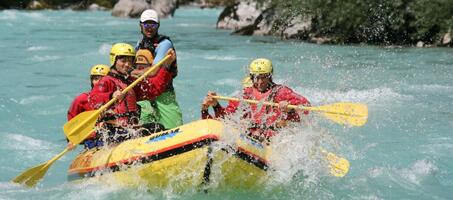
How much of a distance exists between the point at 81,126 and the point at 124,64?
2.21 ft

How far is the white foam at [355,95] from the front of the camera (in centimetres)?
1231

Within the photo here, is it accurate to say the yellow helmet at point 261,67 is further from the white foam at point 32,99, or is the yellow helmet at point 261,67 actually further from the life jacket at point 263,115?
the white foam at point 32,99

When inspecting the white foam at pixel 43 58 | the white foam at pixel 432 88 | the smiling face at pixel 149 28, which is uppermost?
the smiling face at pixel 149 28

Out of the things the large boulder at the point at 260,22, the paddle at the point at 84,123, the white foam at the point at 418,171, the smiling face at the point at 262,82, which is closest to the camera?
the paddle at the point at 84,123

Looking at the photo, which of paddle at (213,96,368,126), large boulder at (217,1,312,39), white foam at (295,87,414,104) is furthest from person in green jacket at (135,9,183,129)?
large boulder at (217,1,312,39)

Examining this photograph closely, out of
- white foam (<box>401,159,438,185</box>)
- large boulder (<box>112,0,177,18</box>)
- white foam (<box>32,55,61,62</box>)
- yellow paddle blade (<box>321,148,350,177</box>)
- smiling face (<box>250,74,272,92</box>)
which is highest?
smiling face (<box>250,74,272,92</box>)

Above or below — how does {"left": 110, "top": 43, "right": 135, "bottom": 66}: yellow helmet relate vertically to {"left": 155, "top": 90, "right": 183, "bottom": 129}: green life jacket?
above

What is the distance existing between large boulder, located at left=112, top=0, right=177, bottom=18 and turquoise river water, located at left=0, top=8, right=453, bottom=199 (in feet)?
39.7

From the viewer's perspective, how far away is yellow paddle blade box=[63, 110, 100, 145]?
6.36 metres

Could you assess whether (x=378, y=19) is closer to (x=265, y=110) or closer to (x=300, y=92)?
(x=300, y=92)

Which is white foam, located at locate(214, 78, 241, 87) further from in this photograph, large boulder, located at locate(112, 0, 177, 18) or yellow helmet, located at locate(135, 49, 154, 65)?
large boulder, located at locate(112, 0, 177, 18)

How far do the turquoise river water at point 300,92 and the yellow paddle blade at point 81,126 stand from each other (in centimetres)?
43

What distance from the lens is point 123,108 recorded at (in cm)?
660

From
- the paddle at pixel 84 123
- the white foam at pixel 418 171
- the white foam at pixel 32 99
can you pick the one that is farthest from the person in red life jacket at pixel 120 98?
the white foam at pixel 32 99
